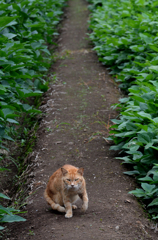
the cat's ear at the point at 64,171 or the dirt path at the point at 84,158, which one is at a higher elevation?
the cat's ear at the point at 64,171

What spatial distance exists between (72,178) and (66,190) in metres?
0.17

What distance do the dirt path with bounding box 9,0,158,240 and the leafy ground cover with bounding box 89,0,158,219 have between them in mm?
204

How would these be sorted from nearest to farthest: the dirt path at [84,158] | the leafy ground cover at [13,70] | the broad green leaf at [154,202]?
1. the dirt path at [84,158]
2. the broad green leaf at [154,202]
3. the leafy ground cover at [13,70]

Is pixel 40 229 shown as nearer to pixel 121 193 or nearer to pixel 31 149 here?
pixel 121 193

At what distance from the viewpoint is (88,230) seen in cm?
266

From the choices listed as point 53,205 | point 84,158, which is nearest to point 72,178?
point 53,205

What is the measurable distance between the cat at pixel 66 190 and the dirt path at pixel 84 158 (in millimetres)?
104

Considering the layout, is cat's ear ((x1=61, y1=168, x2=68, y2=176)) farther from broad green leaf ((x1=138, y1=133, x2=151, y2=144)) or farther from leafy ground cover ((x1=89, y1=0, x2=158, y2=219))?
broad green leaf ((x1=138, y1=133, x2=151, y2=144))

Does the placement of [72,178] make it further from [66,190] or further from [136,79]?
[136,79]

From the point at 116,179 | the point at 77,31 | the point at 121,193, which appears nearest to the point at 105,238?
the point at 121,193

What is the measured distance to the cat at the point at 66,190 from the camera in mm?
2906

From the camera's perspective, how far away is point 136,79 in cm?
540

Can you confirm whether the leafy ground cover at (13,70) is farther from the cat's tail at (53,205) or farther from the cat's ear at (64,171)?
the cat's ear at (64,171)

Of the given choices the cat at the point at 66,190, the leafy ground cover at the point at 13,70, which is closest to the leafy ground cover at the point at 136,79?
the cat at the point at 66,190
